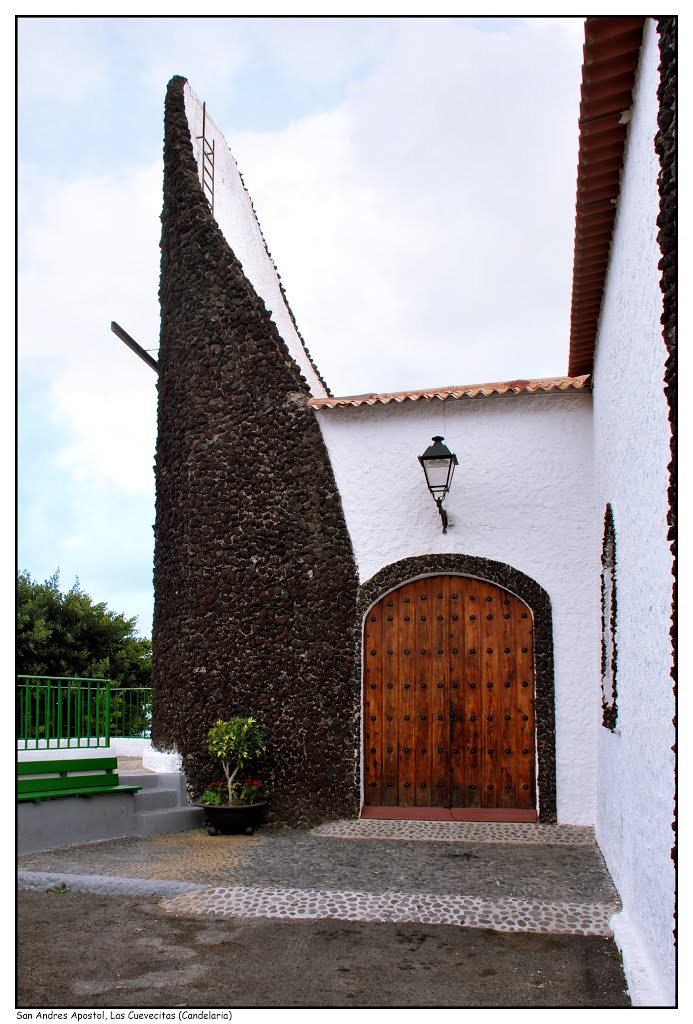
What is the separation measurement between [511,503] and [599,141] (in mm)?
3791

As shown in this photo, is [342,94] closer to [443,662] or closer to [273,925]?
[443,662]

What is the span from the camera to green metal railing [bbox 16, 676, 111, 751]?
7566 mm

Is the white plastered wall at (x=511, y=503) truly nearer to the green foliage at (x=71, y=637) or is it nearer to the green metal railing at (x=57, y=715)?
the green metal railing at (x=57, y=715)

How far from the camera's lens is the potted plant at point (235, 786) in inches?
294

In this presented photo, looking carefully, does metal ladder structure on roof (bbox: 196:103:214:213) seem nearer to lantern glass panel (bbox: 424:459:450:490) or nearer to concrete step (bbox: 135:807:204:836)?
lantern glass panel (bbox: 424:459:450:490)

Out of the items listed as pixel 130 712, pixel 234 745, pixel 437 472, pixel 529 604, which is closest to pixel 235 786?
pixel 234 745

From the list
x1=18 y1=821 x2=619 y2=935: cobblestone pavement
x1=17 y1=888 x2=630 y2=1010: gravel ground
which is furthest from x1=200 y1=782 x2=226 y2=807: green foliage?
x1=17 y1=888 x2=630 y2=1010: gravel ground

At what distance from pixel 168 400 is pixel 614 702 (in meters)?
5.62

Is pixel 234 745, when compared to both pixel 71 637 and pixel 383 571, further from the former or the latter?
pixel 71 637

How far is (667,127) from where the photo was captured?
10.5 ft

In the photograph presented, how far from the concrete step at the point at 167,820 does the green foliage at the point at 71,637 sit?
977 cm

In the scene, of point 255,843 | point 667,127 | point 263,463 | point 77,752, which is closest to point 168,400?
point 263,463

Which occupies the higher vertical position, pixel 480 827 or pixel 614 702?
pixel 614 702

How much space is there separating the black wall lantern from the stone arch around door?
0.64 metres
